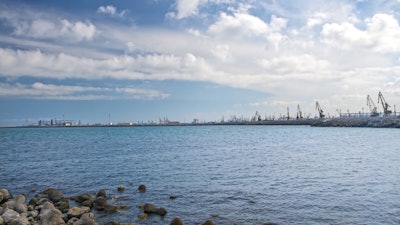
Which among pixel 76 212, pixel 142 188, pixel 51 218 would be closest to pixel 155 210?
pixel 76 212

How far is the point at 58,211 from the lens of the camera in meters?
17.6

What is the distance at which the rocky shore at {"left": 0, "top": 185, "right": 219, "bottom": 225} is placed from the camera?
17016 mm

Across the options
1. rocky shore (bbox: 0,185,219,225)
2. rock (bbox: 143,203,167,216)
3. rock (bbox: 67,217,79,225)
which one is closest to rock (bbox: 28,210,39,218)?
rocky shore (bbox: 0,185,219,225)

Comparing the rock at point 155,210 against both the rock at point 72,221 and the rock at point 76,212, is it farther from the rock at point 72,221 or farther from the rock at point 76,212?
the rock at point 72,221

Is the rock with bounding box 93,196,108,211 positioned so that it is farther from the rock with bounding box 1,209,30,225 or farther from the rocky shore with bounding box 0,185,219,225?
the rock with bounding box 1,209,30,225

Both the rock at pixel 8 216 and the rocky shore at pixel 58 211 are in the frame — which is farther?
the rock at pixel 8 216

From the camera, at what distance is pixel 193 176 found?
32.4 meters

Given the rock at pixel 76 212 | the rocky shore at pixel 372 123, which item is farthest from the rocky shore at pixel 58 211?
the rocky shore at pixel 372 123

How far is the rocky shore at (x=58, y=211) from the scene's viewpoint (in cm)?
1702

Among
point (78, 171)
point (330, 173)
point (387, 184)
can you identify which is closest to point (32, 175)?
point (78, 171)

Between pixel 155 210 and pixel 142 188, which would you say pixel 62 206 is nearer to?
pixel 155 210

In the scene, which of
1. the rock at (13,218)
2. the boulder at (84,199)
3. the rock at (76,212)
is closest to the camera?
the rock at (13,218)

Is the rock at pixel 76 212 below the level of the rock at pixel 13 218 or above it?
below

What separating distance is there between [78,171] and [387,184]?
97.1 feet
